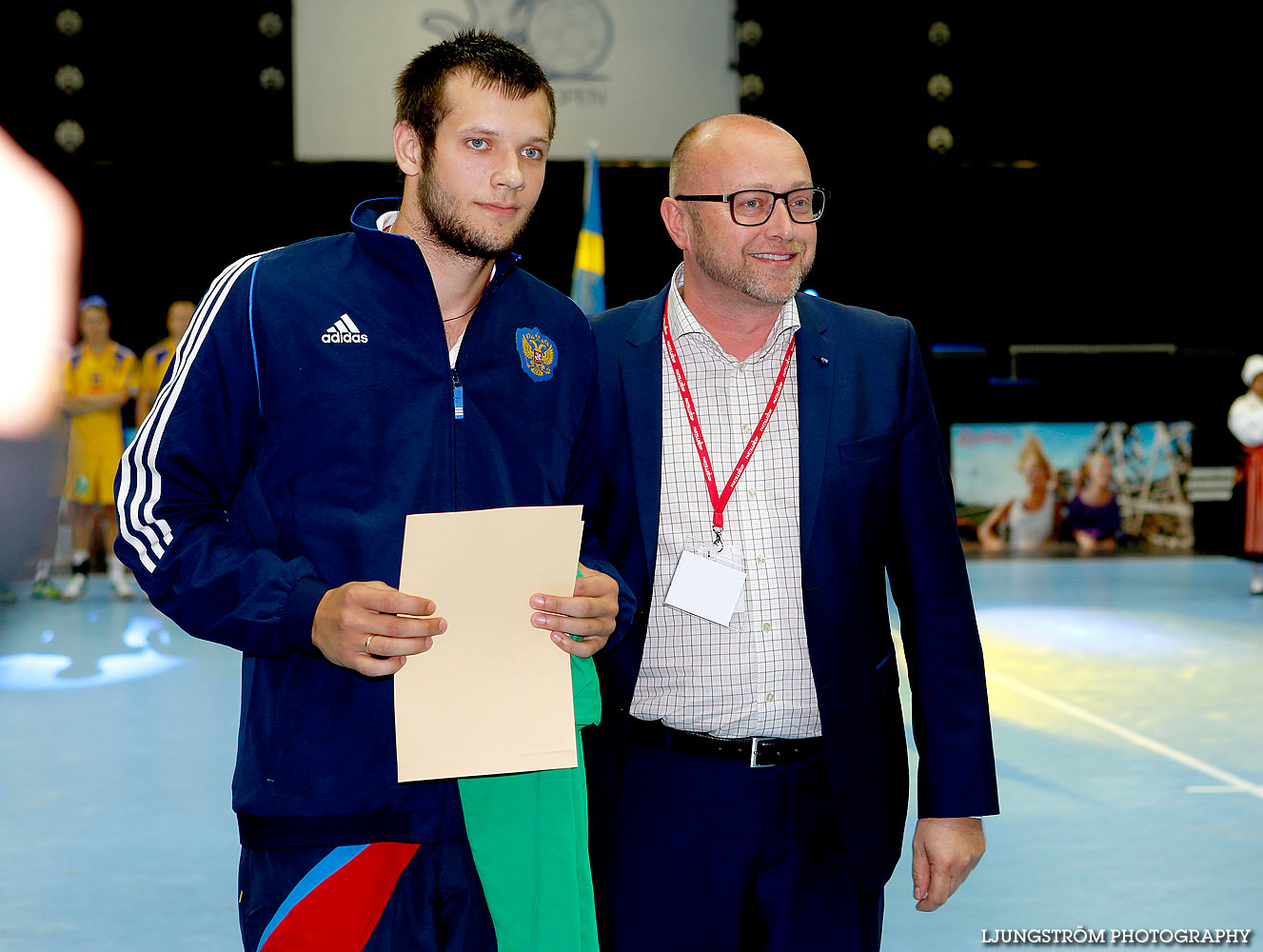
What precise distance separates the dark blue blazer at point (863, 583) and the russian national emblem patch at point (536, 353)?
42cm

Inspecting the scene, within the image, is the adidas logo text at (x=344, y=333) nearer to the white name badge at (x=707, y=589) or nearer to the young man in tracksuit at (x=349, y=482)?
the young man in tracksuit at (x=349, y=482)

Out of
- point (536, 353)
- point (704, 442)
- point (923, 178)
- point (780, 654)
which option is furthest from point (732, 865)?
point (923, 178)

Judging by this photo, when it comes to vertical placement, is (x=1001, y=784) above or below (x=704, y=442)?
below

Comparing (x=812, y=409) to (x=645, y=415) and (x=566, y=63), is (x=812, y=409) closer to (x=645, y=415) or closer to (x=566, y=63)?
(x=645, y=415)

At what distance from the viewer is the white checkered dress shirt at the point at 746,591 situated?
2133mm

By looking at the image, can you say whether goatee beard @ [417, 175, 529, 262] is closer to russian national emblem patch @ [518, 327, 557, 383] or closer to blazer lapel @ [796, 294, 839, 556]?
russian national emblem patch @ [518, 327, 557, 383]

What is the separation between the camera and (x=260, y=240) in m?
12.7

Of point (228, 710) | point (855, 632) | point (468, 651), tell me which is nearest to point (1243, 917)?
point (855, 632)

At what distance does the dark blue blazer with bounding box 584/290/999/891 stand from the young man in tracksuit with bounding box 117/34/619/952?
1.55 ft

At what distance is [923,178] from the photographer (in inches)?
520

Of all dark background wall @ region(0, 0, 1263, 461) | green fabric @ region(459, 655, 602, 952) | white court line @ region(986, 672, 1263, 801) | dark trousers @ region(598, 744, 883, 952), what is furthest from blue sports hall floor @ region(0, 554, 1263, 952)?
dark background wall @ region(0, 0, 1263, 461)

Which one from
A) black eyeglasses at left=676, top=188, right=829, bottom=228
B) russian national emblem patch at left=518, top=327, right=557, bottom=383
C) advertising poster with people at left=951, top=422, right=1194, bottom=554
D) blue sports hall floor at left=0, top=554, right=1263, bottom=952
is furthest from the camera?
advertising poster with people at left=951, top=422, right=1194, bottom=554

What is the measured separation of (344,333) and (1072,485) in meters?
11.8

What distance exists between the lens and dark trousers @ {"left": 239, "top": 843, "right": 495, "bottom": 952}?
1565 millimetres
